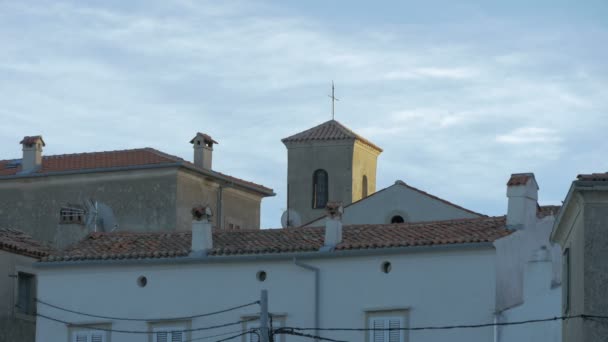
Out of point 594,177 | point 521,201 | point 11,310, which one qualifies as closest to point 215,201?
point 11,310

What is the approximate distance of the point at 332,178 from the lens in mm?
70688

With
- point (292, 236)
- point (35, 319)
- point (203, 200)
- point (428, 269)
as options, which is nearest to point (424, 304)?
point (428, 269)

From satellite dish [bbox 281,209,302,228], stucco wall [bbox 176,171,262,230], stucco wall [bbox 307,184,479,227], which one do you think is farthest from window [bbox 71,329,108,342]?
stucco wall [bbox 307,184,479,227]

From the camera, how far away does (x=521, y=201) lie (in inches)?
1572

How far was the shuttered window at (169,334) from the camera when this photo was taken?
137 feet

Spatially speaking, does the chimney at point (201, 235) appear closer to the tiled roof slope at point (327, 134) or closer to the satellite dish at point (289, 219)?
the satellite dish at point (289, 219)

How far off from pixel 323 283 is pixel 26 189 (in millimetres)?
20515

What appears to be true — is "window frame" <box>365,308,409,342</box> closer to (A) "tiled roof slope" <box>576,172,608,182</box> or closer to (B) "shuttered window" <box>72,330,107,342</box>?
(B) "shuttered window" <box>72,330,107,342</box>

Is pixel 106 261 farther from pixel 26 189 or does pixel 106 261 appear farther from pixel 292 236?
pixel 26 189

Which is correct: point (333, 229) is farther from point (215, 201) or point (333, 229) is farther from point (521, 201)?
point (215, 201)

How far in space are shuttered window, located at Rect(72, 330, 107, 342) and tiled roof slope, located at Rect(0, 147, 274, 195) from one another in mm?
14914

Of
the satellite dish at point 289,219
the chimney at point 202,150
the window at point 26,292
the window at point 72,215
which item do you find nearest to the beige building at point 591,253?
the window at point 26,292

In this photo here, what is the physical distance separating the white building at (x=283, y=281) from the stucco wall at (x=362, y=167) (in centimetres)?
2728

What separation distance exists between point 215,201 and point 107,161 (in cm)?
388
